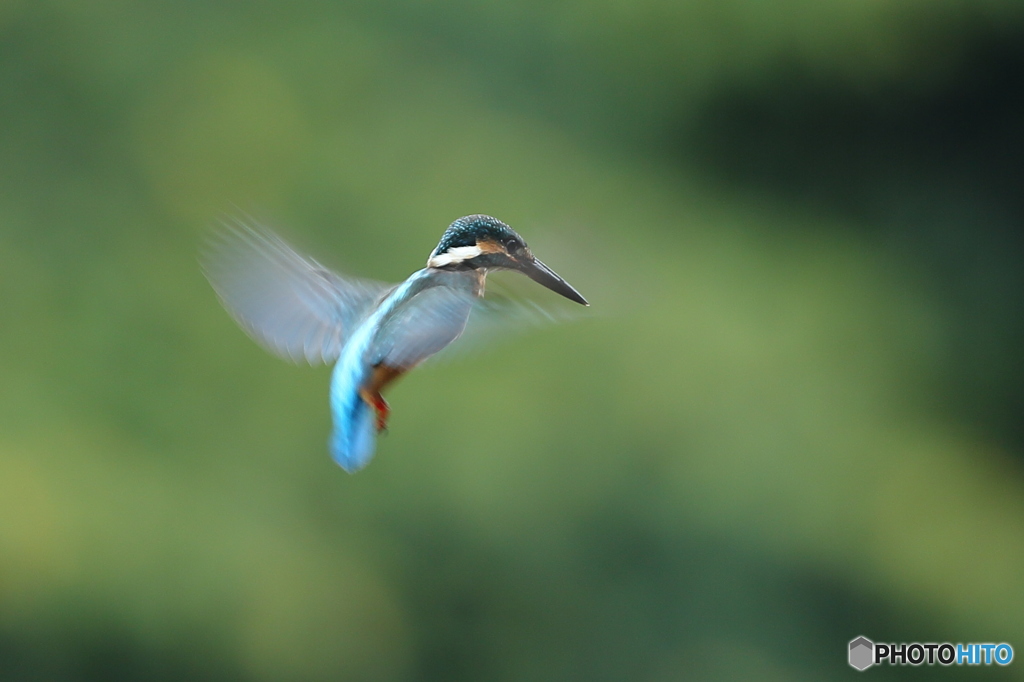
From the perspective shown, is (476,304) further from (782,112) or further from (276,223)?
(782,112)

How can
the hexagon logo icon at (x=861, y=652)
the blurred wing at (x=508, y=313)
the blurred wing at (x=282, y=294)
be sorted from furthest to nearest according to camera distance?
the hexagon logo icon at (x=861, y=652), the blurred wing at (x=282, y=294), the blurred wing at (x=508, y=313)

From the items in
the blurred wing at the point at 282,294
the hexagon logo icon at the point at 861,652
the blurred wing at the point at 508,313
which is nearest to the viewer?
the blurred wing at the point at 508,313

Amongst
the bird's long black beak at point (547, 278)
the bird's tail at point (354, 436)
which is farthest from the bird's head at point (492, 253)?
the bird's tail at point (354, 436)

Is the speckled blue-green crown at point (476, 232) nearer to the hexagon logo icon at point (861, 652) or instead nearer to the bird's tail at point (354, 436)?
the bird's tail at point (354, 436)

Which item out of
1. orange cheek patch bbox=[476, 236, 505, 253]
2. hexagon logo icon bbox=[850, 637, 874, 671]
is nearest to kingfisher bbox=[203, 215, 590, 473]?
orange cheek patch bbox=[476, 236, 505, 253]

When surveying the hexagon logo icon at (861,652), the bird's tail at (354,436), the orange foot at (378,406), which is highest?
the hexagon logo icon at (861,652)

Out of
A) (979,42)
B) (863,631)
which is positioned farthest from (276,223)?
(979,42)

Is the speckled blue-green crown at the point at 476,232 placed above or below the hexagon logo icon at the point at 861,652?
below

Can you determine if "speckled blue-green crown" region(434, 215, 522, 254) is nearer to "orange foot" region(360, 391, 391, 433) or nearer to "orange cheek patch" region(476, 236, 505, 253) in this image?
"orange cheek patch" region(476, 236, 505, 253)
